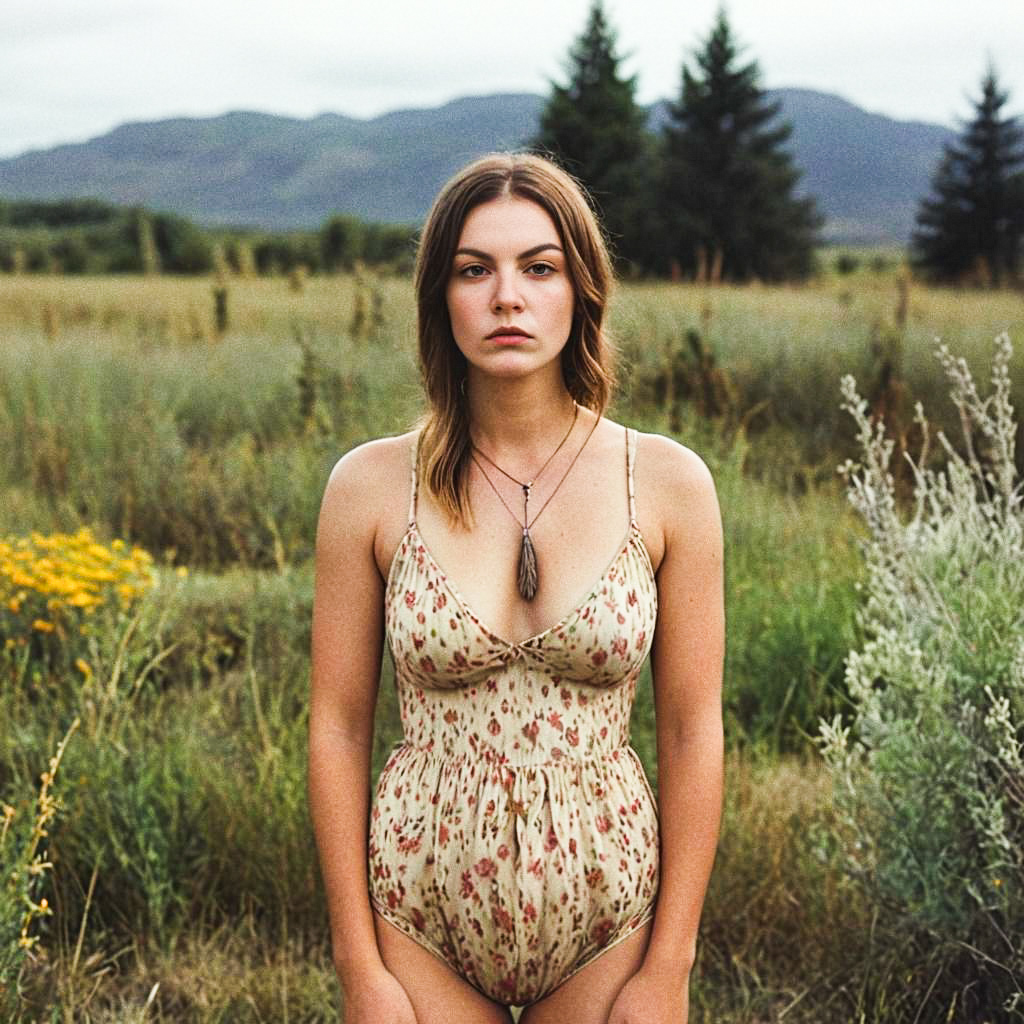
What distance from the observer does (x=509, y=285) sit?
1.83 meters

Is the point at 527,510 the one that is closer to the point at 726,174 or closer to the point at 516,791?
the point at 516,791

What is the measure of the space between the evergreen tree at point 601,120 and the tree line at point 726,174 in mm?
29

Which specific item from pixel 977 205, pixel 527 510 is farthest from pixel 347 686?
pixel 977 205

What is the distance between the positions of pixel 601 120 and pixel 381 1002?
37.5m

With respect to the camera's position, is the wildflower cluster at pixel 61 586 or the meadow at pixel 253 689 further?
the wildflower cluster at pixel 61 586

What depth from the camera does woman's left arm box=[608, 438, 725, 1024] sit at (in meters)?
1.90

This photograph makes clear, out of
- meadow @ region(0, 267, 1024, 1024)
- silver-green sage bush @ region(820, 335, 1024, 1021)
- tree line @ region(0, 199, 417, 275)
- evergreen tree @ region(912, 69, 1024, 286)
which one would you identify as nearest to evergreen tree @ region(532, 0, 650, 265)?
tree line @ region(0, 199, 417, 275)

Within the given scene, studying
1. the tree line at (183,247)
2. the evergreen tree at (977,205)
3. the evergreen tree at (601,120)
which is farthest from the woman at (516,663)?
the evergreen tree at (977,205)

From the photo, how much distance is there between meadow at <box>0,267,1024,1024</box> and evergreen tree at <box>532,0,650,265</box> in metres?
28.4

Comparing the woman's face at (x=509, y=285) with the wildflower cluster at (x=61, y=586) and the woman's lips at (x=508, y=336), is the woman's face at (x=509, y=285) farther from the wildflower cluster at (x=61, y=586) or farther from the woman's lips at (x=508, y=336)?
the wildflower cluster at (x=61, y=586)

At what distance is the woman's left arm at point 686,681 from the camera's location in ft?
6.25

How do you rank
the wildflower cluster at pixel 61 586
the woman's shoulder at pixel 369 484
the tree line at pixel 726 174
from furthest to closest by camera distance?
the tree line at pixel 726 174, the wildflower cluster at pixel 61 586, the woman's shoulder at pixel 369 484

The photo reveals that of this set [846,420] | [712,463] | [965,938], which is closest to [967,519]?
[965,938]

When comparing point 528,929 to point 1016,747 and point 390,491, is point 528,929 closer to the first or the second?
point 390,491
